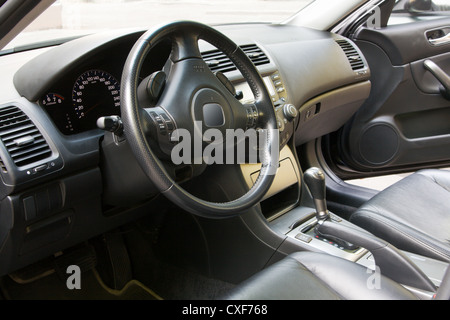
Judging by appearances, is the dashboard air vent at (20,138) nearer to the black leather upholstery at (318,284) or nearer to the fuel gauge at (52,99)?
the fuel gauge at (52,99)

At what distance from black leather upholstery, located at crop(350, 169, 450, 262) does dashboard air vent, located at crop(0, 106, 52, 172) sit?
3.45ft

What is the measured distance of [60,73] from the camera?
1201 millimetres

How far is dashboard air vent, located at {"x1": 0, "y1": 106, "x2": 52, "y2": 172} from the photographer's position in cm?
112

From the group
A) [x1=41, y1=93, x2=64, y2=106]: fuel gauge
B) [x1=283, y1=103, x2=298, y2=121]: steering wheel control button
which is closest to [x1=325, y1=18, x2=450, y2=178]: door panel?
[x1=283, y1=103, x2=298, y2=121]: steering wheel control button

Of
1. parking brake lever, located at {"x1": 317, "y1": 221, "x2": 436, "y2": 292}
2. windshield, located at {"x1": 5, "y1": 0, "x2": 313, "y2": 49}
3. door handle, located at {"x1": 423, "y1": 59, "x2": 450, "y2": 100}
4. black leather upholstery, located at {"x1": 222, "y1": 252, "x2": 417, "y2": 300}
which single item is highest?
windshield, located at {"x1": 5, "y1": 0, "x2": 313, "y2": 49}

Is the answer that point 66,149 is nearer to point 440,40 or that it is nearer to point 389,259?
point 389,259

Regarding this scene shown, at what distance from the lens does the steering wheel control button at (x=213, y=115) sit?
1.16 metres

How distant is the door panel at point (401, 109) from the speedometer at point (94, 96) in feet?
Answer: 4.86

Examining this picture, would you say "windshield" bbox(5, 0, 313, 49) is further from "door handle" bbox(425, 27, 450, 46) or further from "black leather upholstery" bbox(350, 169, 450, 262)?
"black leather upholstery" bbox(350, 169, 450, 262)

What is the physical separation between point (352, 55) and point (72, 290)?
1.64m

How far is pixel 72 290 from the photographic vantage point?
5.82 ft

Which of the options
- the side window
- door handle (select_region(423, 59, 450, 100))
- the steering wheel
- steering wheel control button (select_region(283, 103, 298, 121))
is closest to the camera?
the steering wheel

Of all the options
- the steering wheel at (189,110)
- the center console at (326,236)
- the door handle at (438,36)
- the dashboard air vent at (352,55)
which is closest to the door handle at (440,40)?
the door handle at (438,36)

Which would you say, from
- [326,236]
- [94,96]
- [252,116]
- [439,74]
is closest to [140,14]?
[94,96]
